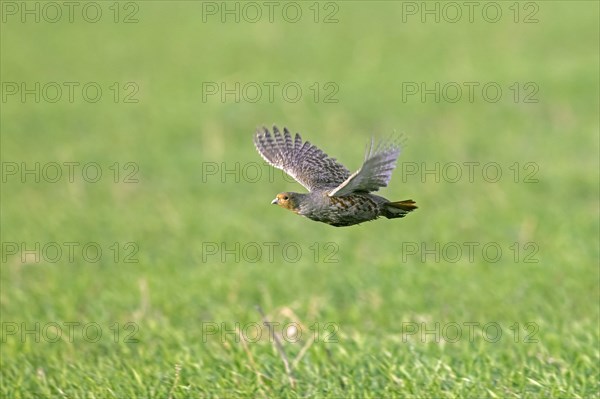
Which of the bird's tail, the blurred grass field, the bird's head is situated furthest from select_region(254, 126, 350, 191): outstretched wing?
the blurred grass field

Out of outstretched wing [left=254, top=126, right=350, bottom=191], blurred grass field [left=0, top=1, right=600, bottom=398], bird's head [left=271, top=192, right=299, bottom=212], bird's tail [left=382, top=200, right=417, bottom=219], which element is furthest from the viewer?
blurred grass field [left=0, top=1, right=600, bottom=398]

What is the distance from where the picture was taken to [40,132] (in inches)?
640

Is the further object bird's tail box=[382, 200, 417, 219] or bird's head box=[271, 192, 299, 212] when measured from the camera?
bird's head box=[271, 192, 299, 212]

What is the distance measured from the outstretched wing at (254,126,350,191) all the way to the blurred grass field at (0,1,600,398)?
1117mm

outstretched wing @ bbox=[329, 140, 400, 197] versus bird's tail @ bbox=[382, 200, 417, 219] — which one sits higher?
outstretched wing @ bbox=[329, 140, 400, 197]

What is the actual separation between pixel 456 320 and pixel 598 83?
32.5 feet

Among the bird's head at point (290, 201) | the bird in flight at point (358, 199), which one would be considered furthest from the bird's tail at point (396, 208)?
the bird's head at point (290, 201)

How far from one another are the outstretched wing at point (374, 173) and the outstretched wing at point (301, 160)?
2.39 feet

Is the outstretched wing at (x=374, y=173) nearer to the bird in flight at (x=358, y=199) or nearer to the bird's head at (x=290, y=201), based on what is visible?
the bird in flight at (x=358, y=199)

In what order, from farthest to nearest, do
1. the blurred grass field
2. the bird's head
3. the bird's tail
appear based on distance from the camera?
1. the blurred grass field
2. the bird's head
3. the bird's tail

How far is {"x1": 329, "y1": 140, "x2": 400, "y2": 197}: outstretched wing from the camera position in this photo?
167 inches

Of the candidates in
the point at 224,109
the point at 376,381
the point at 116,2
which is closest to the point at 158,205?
the point at 224,109

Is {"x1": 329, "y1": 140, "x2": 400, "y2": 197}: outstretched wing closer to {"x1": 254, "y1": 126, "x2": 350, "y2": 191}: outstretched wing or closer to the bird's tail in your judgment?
the bird's tail

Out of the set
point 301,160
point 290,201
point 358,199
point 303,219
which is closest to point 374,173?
point 358,199
